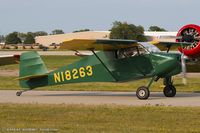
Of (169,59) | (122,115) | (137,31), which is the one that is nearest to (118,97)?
(169,59)

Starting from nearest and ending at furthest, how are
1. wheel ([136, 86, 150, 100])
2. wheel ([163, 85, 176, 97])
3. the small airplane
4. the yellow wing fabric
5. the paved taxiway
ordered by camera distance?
the paved taxiway, the yellow wing fabric, wheel ([136, 86, 150, 100]), the small airplane, wheel ([163, 85, 176, 97])

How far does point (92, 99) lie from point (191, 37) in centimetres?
1040

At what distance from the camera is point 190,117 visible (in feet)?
34.2

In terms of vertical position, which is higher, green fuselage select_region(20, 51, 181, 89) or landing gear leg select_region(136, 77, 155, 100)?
green fuselage select_region(20, 51, 181, 89)

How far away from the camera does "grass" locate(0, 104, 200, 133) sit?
898cm

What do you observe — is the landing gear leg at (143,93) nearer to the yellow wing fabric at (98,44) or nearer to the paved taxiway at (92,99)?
the paved taxiway at (92,99)

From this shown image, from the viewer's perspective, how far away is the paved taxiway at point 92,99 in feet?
46.8

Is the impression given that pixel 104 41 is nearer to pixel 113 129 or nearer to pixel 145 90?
pixel 145 90

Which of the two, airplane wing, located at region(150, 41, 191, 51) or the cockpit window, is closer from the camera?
the cockpit window

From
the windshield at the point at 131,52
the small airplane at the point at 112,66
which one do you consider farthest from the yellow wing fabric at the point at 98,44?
the windshield at the point at 131,52

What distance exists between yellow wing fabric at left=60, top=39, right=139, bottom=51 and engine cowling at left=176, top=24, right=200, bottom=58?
7.98 meters

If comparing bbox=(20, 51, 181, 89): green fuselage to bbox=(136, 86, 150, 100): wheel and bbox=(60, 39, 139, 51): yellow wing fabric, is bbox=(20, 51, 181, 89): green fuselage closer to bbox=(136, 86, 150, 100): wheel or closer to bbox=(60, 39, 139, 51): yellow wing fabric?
bbox=(60, 39, 139, 51): yellow wing fabric

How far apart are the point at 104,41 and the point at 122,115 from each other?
4987 millimetres

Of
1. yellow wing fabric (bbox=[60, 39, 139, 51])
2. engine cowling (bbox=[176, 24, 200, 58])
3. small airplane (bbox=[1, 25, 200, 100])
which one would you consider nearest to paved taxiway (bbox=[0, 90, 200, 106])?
small airplane (bbox=[1, 25, 200, 100])
